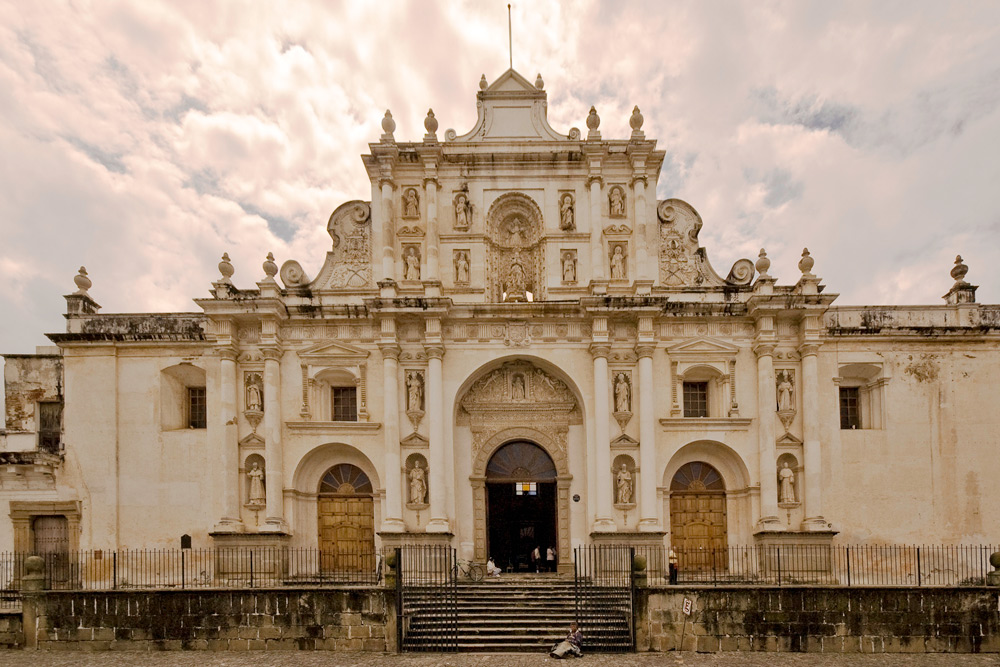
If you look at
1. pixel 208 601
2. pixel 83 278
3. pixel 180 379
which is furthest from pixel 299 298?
pixel 208 601

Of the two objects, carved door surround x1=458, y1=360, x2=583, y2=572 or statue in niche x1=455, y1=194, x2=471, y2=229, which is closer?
carved door surround x1=458, y1=360, x2=583, y2=572

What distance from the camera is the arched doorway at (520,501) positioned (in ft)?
74.0

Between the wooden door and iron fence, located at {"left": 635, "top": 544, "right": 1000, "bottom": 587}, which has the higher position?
the wooden door

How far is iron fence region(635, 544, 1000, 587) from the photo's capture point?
20.6 meters

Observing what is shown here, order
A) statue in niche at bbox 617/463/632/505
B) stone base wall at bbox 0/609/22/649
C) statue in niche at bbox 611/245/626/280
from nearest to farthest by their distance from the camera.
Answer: stone base wall at bbox 0/609/22/649
statue in niche at bbox 617/463/632/505
statue in niche at bbox 611/245/626/280

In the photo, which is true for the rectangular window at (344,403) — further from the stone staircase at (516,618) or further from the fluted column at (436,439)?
the stone staircase at (516,618)

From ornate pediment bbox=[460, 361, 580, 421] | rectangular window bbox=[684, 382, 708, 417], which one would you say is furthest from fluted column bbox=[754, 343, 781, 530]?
ornate pediment bbox=[460, 361, 580, 421]

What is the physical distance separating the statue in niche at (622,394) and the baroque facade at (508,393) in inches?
2.7

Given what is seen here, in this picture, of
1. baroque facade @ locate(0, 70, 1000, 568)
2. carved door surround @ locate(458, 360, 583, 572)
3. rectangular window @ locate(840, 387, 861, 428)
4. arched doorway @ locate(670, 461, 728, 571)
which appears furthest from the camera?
rectangular window @ locate(840, 387, 861, 428)

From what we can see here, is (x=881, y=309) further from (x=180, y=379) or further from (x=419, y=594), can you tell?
(x=180, y=379)

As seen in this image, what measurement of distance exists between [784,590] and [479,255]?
12197 mm

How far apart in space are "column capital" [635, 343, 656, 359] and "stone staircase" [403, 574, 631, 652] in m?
6.61

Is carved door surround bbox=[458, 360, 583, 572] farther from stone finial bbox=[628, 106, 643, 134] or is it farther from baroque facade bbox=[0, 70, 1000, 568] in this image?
stone finial bbox=[628, 106, 643, 134]

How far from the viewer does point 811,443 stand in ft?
69.6
